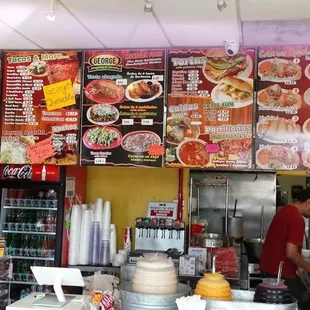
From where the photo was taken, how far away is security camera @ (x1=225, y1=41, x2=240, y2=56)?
13.2 ft

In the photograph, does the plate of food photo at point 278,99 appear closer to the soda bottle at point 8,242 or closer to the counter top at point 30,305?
the counter top at point 30,305

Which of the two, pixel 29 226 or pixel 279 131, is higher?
pixel 279 131

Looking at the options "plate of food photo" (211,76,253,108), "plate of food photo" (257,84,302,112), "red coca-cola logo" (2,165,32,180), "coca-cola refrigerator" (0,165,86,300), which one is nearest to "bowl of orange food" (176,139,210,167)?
"plate of food photo" (211,76,253,108)

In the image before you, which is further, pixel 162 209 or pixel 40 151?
pixel 162 209

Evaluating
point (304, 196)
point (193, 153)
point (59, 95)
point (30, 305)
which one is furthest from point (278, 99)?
point (30, 305)

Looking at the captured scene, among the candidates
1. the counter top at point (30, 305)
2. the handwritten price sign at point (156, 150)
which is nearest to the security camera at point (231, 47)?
the handwritten price sign at point (156, 150)

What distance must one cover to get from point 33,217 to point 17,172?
1.71 ft

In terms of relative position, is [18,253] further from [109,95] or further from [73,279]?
[73,279]

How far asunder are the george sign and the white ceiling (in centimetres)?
195

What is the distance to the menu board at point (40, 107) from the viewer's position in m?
4.36

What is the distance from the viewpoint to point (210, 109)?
163 inches

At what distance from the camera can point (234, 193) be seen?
6645 millimetres

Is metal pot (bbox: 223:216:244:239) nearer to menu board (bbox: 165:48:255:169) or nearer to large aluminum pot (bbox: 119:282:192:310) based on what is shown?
menu board (bbox: 165:48:255:169)

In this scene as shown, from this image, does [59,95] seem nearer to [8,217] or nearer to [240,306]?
[8,217]
